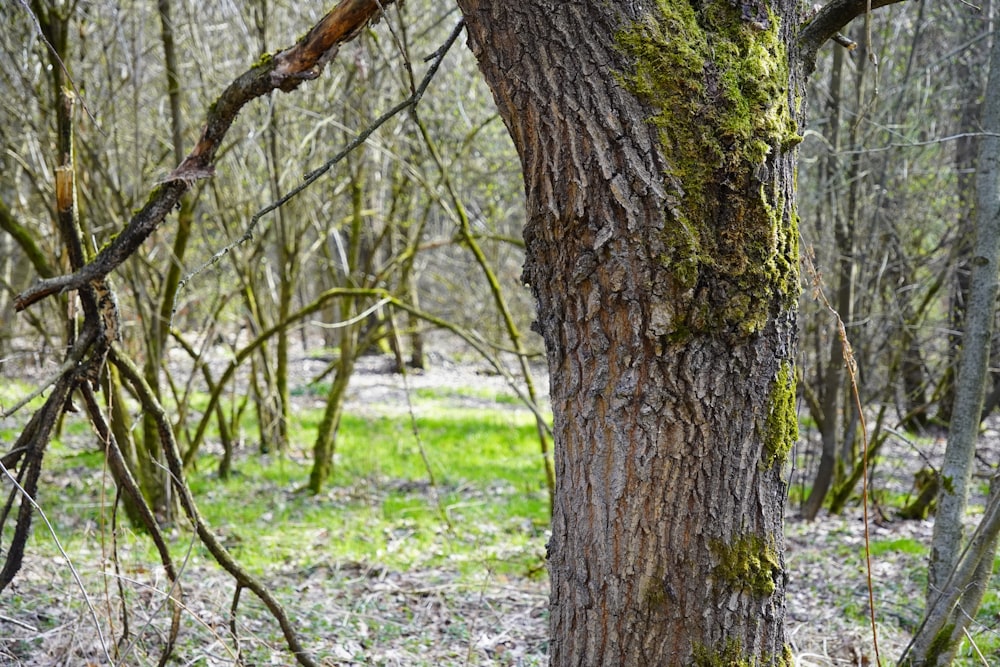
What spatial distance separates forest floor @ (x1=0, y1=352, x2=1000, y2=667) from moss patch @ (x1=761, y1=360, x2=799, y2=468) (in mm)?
1266

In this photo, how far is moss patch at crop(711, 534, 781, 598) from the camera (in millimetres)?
1781

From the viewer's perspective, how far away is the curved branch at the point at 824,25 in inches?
72.1

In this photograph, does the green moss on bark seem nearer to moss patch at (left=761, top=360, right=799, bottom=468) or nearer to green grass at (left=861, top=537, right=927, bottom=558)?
moss patch at (left=761, top=360, right=799, bottom=468)

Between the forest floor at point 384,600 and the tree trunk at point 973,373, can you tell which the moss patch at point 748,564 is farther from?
the tree trunk at point 973,373

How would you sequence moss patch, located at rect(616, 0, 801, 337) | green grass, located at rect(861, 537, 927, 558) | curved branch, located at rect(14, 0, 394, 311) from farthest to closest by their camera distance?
green grass, located at rect(861, 537, 927, 558)
curved branch, located at rect(14, 0, 394, 311)
moss patch, located at rect(616, 0, 801, 337)

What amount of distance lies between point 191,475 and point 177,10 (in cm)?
396

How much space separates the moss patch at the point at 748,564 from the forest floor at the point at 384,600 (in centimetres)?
112

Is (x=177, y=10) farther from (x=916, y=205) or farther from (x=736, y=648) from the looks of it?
(x=736, y=648)

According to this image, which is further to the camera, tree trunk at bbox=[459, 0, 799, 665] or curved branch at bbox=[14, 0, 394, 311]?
curved branch at bbox=[14, 0, 394, 311]

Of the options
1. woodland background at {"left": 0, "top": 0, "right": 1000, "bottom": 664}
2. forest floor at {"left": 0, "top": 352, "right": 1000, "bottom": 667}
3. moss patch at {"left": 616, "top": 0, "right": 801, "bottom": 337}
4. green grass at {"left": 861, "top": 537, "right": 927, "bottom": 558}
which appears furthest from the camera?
green grass at {"left": 861, "top": 537, "right": 927, "bottom": 558}

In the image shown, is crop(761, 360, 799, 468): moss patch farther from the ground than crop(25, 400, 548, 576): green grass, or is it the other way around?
crop(761, 360, 799, 468): moss patch

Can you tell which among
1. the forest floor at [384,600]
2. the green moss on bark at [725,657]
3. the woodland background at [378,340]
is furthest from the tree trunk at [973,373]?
the green moss on bark at [725,657]

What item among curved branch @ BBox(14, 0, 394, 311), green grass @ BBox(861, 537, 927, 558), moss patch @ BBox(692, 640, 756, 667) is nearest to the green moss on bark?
moss patch @ BBox(692, 640, 756, 667)

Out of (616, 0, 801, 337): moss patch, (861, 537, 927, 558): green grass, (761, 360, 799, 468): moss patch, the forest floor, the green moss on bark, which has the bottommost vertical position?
(861, 537, 927, 558): green grass
